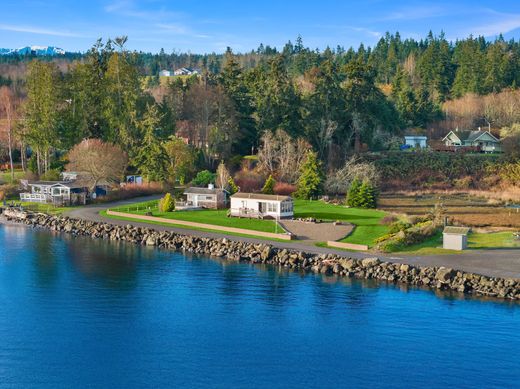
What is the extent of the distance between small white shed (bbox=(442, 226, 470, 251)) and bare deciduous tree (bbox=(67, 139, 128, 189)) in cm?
4546

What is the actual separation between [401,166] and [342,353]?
70172 mm

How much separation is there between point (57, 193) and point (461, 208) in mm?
47031

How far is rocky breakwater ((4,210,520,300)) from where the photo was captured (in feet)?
151

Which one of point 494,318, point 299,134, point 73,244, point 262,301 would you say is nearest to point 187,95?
point 299,134

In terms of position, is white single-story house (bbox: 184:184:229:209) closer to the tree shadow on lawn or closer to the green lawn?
the tree shadow on lawn

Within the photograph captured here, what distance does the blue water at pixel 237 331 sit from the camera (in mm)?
32219

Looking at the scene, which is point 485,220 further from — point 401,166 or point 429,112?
point 429,112

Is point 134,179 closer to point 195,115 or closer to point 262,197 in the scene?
point 195,115

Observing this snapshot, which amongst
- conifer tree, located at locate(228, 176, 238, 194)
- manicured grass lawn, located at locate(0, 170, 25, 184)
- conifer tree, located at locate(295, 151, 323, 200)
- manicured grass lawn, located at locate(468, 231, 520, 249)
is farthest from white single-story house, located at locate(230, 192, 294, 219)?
manicured grass lawn, located at locate(0, 170, 25, 184)

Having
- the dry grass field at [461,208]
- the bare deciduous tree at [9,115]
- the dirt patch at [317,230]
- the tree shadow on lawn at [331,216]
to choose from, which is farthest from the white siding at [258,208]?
the bare deciduous tree at [9,115]

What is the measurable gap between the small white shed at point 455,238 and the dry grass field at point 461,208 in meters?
11.3

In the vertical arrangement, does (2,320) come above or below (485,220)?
below

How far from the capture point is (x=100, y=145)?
90.0 metres

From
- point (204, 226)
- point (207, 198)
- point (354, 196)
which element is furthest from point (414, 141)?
point (204, 226)
